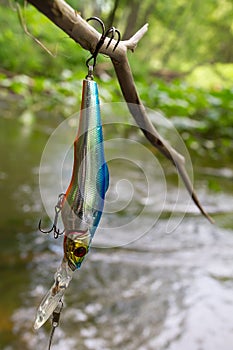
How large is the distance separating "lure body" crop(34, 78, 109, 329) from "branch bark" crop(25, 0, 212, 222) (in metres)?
0.04

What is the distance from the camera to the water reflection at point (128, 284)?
51.1 inches

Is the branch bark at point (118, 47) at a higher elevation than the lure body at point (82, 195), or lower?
higher

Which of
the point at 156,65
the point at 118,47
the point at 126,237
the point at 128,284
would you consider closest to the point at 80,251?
the point at 118,47

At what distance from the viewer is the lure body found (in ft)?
1.27

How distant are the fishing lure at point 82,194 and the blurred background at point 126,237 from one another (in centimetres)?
8

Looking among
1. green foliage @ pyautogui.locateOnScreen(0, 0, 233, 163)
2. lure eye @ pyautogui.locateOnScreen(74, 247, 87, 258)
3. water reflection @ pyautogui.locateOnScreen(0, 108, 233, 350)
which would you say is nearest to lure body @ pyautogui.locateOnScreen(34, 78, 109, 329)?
lure eye @ pyautogui.locateOnScreen(74, 247, 87, 258)

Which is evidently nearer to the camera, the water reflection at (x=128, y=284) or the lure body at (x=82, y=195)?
the lure body at (x=82, y=195)

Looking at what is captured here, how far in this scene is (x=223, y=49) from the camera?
1002 cm

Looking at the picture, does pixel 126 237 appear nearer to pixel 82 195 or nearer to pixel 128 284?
pixel 128 284

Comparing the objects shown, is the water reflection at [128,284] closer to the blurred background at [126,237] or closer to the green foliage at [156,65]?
the blurred background at [126,237]

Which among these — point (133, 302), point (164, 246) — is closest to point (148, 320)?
point (133, 302)

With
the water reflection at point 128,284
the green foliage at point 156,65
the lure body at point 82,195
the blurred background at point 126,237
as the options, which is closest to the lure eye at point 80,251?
the lure body at point 82,195

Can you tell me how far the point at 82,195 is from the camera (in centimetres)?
39

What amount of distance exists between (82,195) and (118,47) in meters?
0.14
